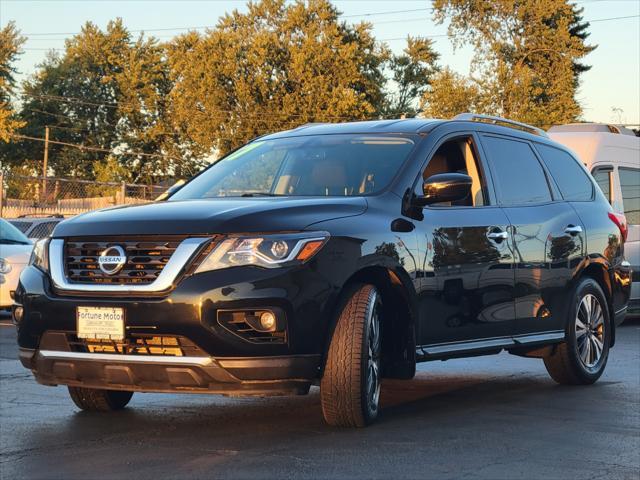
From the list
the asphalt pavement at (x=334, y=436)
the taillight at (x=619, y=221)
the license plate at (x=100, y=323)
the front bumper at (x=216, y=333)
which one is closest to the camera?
the asphalt pavement at (x=334, y=436)

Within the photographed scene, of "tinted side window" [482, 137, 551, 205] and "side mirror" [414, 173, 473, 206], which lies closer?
"side mirror" [414, 173, 473, 206]

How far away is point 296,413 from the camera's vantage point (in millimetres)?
7590

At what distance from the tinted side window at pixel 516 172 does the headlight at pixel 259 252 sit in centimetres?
245

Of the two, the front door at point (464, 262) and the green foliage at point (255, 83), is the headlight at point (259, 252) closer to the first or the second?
the front door at point (464, 262)

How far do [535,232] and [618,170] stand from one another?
8.42 metres

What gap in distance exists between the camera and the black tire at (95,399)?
7660 millimetres

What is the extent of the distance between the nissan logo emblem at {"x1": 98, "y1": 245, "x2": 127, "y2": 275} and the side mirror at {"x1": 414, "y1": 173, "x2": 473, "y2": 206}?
1883mm

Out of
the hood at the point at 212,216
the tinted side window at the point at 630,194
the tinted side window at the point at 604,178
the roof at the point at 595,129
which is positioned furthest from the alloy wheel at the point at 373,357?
the roof at the point at 595,129

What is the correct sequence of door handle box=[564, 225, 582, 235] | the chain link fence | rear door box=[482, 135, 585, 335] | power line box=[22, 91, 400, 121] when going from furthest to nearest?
power line box=[22, 91, 400, 121] → the chain link fence → door handle box=[564, 225, 582, 235] → rear door box=[482, 135, 585, 335]

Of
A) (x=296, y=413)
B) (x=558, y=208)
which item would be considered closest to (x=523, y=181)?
(x=558, y=208)

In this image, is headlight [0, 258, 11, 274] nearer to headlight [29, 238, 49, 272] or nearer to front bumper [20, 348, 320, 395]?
headlight [29, 238, 49, 272]

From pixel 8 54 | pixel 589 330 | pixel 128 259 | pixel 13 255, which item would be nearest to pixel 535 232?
pixel 589 330

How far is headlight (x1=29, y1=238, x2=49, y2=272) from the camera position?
6.84 m

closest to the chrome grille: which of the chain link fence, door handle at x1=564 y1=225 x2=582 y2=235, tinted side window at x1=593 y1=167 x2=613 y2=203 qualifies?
door handle at x1=564 y1=225 x2=582 y2=235
